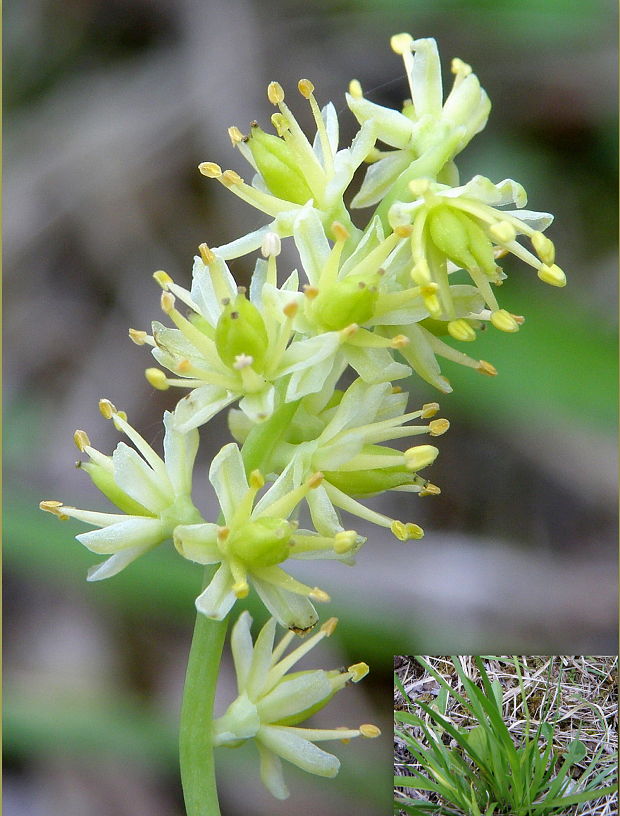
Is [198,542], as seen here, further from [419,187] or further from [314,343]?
[419,187]

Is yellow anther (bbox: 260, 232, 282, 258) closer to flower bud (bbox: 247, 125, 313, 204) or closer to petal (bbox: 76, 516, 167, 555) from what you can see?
flower bud (bbox: 247, 125, 313, 204)

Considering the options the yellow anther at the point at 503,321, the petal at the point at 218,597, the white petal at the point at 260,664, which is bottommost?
the white petal at the point at 260,664

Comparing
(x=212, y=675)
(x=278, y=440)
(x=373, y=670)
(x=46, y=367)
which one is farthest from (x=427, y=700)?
(x=46, y=367)

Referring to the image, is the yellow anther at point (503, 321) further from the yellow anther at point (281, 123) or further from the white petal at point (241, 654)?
the white petal at point (241, 654)

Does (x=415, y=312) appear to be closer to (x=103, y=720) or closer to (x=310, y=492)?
(x=310, y=492)

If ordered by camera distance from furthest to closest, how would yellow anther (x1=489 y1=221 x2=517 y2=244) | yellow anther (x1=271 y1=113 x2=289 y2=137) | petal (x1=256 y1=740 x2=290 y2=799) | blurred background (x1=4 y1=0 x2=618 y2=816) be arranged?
1. blurred background (x1=4 y1=0 x2=618 y2=816)
2. petal (x1=256 y1=740 x2=290 y2=799)
3. yellow anther (x1=271 y1=113 x2=289 y2=137)
4. yellow anther (x1=489 y1=221 x2=517 y2=244)

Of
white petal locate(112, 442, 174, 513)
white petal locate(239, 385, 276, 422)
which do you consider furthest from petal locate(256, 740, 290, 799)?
white petal locate(239, 385, 276, 422)

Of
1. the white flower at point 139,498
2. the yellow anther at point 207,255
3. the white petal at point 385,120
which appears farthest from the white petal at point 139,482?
the white petal at point 385,120

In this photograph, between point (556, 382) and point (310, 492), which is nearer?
point (310, 492)
